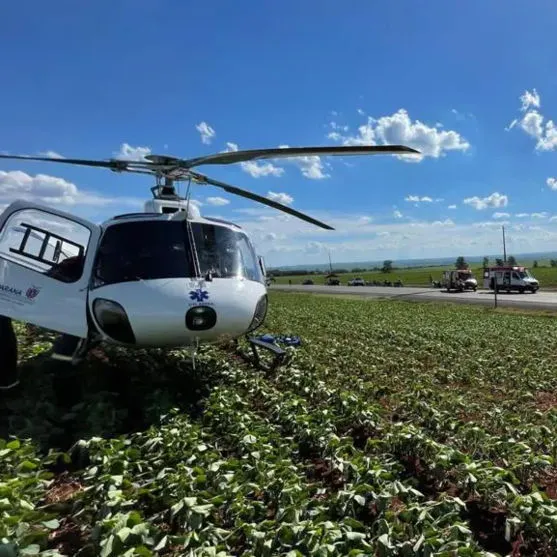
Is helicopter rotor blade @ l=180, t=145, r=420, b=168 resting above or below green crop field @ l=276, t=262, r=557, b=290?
above

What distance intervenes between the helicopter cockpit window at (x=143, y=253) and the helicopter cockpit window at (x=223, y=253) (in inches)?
8.5

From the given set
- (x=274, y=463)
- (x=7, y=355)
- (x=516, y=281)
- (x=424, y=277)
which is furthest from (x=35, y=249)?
(x=424, y=277)

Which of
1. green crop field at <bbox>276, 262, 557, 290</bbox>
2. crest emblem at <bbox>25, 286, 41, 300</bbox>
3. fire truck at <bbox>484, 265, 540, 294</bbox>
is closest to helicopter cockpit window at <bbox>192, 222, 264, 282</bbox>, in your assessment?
crest emblem at <bbox>25, 286, 41, 300</bbox>

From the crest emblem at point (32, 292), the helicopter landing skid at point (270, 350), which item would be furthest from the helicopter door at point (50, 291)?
the helicopter landing skid at point (270, 350)

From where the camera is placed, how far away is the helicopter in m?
6.29

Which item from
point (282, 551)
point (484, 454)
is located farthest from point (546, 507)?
point (282, 551)

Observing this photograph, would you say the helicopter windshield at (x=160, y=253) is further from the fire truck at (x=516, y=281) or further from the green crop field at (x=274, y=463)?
the fire truck at (x=516, y=281)

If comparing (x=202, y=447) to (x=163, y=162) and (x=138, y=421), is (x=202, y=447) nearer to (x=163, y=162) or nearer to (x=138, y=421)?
(x=138, y=421)

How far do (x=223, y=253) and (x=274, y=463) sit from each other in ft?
12.5

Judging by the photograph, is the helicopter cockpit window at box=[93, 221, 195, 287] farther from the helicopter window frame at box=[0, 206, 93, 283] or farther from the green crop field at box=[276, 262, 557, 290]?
the green crop field at box=[276, 262, 557, 290]

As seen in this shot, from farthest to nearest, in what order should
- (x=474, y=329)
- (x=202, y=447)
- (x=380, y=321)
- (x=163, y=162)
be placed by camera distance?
(x=380, y=321), (x=474, y=329), (x=163, y=162), (x=202, y=447)

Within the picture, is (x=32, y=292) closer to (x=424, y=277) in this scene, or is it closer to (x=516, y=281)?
(x=516, y=281)

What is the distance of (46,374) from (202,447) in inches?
190

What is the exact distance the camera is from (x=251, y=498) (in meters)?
3.89
